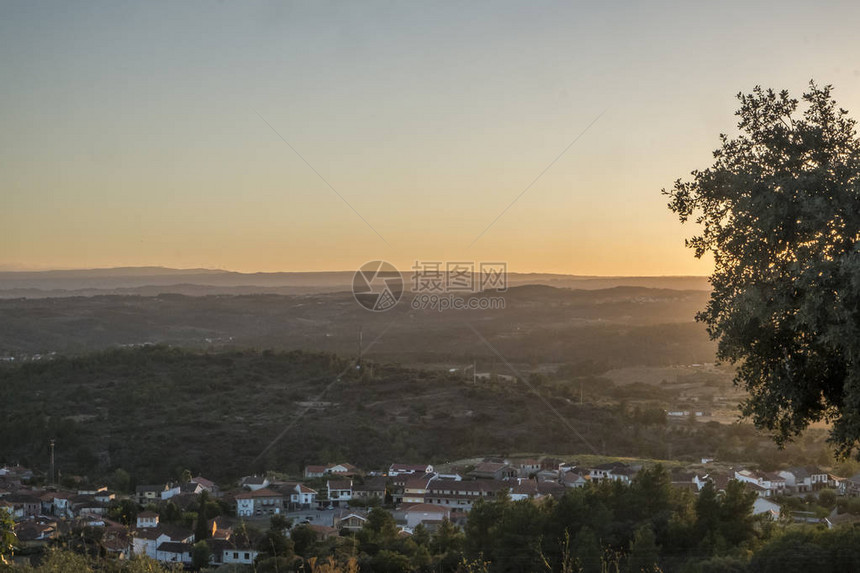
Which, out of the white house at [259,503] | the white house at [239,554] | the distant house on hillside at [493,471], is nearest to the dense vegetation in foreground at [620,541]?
the white house at [239,554]

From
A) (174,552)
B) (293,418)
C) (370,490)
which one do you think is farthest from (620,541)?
(293,418)

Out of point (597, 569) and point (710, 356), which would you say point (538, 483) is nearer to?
point (597, 569)

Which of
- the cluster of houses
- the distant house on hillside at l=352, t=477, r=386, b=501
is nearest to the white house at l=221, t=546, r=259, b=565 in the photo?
the cluster of houses

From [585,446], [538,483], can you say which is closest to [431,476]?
[538,483]

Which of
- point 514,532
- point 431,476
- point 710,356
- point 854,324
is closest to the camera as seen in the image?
point 854,324

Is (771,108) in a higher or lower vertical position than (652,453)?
higher

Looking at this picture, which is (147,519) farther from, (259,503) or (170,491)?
(170,491)

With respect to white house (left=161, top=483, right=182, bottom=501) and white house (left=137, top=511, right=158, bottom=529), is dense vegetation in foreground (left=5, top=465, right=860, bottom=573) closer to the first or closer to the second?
white house (left=137, top=511, right=158, bottom=529)
